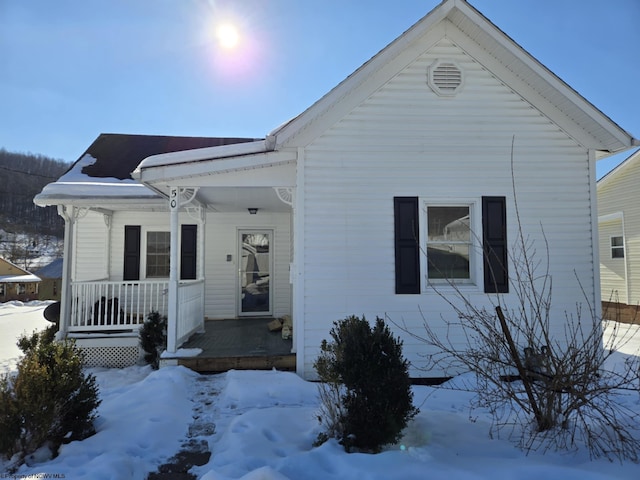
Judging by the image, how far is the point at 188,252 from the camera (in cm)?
921

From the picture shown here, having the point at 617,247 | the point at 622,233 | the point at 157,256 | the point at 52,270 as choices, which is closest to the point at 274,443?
the point at 157,256

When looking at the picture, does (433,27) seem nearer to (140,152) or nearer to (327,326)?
(327,326)

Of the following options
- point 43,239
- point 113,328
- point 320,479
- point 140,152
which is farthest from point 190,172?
point 43,239

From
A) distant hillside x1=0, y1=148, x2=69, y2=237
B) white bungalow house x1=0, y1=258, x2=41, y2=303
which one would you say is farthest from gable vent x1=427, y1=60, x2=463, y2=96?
distant hillside x1=0, y1=148, x2=69, y2=237

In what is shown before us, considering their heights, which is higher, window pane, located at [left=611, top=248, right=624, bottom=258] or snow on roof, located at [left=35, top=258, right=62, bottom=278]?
window pane, located at [left=611, top=248, right=624, bottom=258]

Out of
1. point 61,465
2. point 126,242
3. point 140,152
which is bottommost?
point 61,465

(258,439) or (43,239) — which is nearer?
→ (258,439)

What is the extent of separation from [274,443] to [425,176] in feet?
13.5

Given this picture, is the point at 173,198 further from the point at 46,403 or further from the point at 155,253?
the point at 155,253

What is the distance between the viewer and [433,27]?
5.59m

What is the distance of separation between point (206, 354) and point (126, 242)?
488 centimetres

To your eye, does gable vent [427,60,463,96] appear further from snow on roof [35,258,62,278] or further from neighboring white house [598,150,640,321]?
snow on roof [35,258,62,278]

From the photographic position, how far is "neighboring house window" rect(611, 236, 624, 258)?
12.5 metres

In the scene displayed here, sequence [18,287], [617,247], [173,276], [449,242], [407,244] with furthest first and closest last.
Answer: [18,287] < [617,247] < [173,276] < [449,242] < [407,244]
